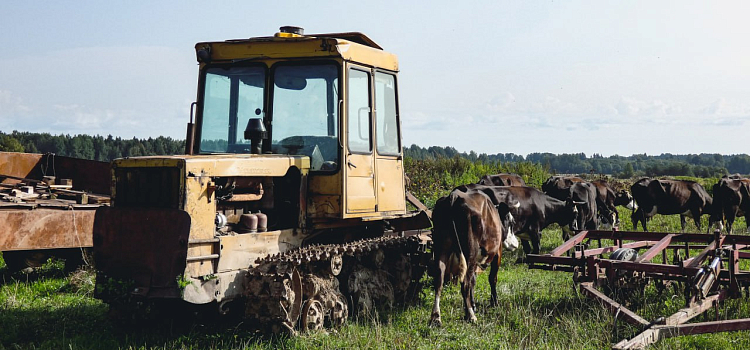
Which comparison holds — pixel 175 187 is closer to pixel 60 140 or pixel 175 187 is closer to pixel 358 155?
pixel 358 155

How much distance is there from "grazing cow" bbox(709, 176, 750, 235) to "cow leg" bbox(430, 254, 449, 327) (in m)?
15.6

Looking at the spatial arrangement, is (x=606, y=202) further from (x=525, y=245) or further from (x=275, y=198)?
(x=275, y=198)

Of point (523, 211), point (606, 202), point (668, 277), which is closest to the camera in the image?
point (668, 277)

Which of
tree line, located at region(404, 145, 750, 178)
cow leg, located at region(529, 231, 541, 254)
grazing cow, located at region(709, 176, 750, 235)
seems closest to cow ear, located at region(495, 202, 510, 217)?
cow leg, located at region(529, 231, 541, 254)

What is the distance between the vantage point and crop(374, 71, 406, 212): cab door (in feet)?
30.0

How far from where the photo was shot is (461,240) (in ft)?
29.8

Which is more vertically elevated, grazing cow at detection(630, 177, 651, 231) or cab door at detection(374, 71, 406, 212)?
cab door at detection(374, 71, 406, 212)

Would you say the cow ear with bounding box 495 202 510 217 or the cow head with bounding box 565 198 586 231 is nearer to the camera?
the cow ear with bounding box 495 202 510 217

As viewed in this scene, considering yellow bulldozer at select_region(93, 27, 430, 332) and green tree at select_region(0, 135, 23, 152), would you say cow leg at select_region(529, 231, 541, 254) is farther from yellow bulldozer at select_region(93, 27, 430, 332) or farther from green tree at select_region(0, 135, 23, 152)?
green tree at select_region(0, 135, 23, 152)

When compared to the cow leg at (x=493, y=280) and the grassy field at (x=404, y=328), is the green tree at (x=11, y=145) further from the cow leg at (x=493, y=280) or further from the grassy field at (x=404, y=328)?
the cow leg at (x=493, y=280)

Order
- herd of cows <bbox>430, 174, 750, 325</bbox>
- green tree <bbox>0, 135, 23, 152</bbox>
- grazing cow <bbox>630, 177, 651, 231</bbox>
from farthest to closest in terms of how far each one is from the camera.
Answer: green tree <bbox>0, 135, 23, 152</bbox>
grazing cow <bbox>630, 177, 651, 231</bbox>
herd of cows <bbox>430, 174, 750, 325</bbox>

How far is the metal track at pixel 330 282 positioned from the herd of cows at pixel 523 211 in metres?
0.87

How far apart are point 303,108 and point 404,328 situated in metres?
2.96

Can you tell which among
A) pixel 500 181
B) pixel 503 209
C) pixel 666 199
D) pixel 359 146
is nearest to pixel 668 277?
pixel 503 209
